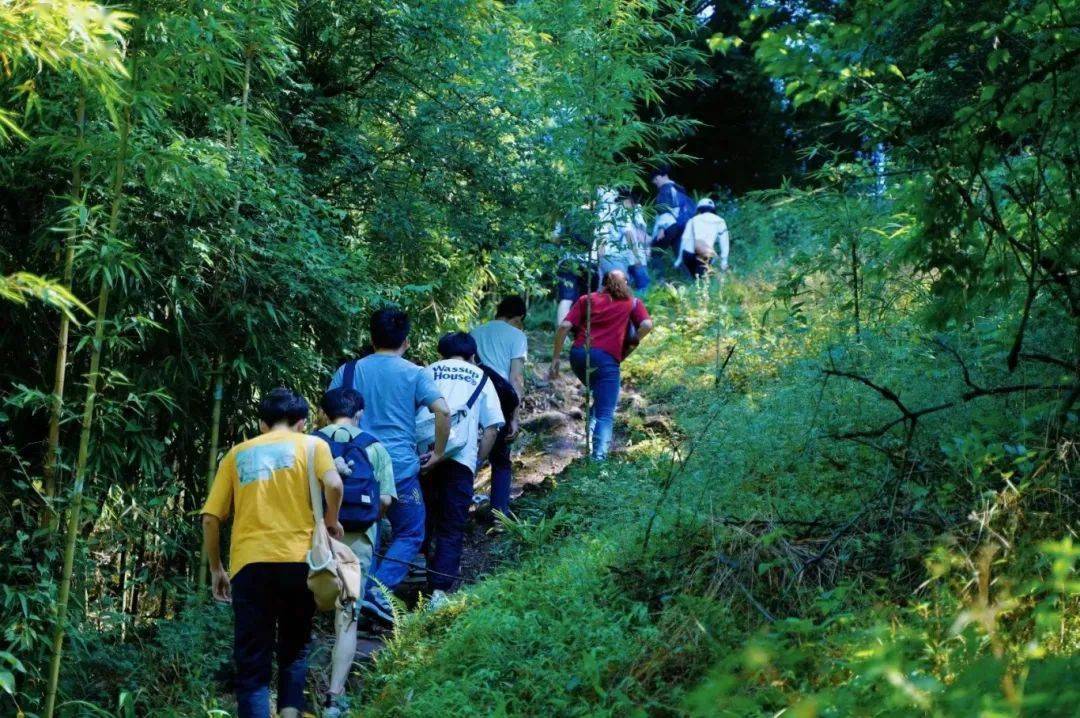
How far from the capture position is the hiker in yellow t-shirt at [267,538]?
16.4 ft

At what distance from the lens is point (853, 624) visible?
427 cm

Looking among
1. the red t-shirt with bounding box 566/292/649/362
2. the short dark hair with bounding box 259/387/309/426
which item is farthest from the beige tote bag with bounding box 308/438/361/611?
the red t-shirt with bounding box 566/292/649/362

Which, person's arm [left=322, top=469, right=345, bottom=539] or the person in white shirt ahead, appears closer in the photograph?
person's arm [left=322, top=469, right=345, bottom=539]

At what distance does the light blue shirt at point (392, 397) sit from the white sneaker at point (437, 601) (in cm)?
71

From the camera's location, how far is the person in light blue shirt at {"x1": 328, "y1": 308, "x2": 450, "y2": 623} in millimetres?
6449

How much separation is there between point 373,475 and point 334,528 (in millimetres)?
588

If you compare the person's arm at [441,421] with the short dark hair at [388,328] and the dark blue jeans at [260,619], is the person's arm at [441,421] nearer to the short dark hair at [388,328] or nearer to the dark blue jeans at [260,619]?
the short dark hair at [388,328]

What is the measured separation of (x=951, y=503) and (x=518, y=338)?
3.88m

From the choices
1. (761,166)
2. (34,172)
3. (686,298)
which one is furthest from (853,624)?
(761,166)

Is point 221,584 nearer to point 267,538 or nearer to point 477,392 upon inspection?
point 267,538

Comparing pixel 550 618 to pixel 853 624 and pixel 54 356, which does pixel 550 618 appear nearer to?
pixel 853 624

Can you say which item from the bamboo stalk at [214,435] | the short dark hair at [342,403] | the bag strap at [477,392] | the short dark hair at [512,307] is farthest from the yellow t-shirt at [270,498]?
the short dark hair at [512,307]

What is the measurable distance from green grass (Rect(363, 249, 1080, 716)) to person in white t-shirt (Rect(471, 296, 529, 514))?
873 millimetres

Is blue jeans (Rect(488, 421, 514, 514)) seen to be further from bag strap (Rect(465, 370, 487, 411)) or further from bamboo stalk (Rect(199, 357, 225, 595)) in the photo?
bamboo stalk (Rect(199, 357, 225, 595))
